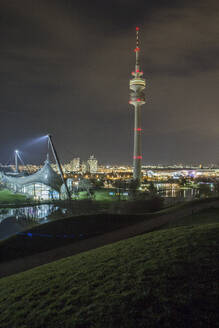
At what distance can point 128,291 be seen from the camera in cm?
452

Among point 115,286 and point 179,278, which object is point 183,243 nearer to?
point 179,278

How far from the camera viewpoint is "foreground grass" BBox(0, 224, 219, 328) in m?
3.83

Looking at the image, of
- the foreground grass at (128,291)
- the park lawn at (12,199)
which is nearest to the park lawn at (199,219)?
the foreground grass at (128,291)

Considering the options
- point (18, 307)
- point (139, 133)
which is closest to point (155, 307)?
point (18, 307)

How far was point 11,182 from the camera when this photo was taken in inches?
1929

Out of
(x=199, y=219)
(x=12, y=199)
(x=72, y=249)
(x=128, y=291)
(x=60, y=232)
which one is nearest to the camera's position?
(x=128, y=291)

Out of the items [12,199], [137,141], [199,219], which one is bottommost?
[12,199]

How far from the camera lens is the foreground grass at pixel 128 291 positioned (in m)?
3.83

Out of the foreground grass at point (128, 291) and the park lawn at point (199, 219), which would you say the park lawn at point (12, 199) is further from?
the foreground grass at point (128, 291)

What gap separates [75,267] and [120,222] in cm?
750

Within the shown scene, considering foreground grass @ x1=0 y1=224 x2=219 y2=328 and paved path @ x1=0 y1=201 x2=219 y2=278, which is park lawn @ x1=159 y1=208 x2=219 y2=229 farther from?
foreground grass @ x1=0 y1=224 x2=219 y2=328

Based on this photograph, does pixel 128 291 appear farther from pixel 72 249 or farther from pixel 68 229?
pixel 68 229

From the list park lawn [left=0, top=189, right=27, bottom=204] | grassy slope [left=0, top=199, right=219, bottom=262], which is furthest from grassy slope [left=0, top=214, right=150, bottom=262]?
park lawn [left=0, top=189, right=27, bottom=204]

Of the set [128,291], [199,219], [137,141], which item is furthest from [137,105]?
[128,291]
